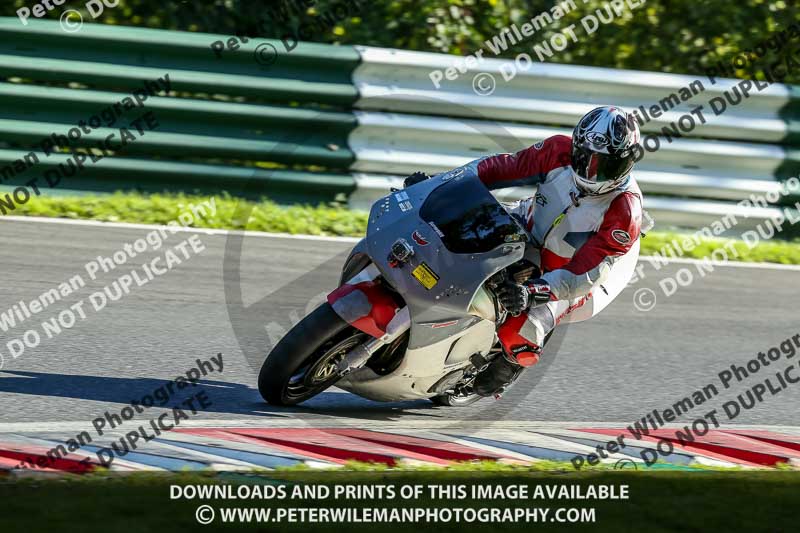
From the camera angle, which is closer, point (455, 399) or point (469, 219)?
point (469, 219)

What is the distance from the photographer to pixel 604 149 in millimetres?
5219

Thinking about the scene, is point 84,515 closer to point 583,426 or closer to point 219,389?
point 219,389

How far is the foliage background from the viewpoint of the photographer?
10359 mm

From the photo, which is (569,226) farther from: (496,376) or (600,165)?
(496,376)

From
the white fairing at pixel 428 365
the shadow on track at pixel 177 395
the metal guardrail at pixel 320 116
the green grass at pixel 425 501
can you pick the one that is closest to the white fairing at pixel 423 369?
the white fairing at pixel 428 365

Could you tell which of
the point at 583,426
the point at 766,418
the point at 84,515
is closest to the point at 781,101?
the point at 766,418

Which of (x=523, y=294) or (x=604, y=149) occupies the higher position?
(x=604, y=149)

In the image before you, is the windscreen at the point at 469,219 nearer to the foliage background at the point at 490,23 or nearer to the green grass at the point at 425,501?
the green grass at the point at 425,501

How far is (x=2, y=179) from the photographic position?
8.88m

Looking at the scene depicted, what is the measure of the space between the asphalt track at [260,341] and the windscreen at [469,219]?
1.06m

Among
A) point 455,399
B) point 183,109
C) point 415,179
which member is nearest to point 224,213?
point 183,109

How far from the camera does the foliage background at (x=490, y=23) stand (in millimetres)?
10359

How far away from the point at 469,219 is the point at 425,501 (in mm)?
1384

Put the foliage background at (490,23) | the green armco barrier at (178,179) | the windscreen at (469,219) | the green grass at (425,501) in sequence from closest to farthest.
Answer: the green grass at (425,501) → the windscreen at (469,219) → the green armco barrier at (178,179) → the foliage background at (490,23)
